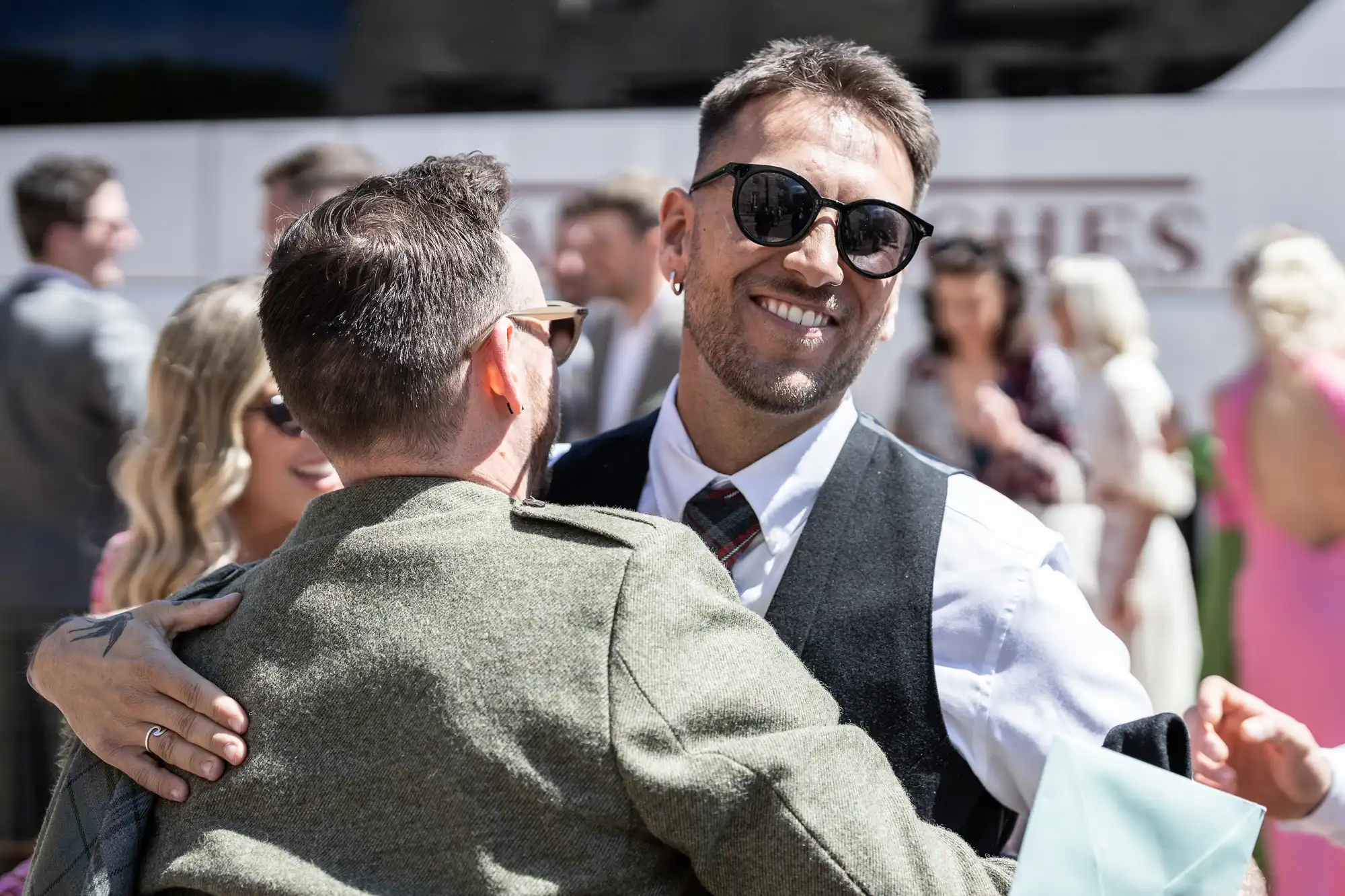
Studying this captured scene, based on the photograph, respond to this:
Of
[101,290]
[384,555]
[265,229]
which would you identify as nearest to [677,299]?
[265,229]

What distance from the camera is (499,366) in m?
1.33

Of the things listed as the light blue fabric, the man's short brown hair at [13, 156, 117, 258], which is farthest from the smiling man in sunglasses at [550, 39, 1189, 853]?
the man's short brown hair at [13, 156, 117, 258]

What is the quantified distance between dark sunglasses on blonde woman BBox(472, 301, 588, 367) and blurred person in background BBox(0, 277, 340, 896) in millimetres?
925

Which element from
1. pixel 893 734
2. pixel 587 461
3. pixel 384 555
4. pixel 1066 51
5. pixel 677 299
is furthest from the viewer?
pixel 677 299

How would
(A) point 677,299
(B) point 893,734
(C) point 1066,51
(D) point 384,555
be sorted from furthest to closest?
(A) point 677,299
(C) point 1066,51
(B) point 893,734
(D) point 384,555

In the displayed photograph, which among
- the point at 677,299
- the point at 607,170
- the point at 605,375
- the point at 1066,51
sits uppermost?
the point at 1066,51

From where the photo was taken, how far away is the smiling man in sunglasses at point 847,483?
1.55 metres

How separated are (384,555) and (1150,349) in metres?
Answer: 3.52

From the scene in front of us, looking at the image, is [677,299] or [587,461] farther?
[677,299]

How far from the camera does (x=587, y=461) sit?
190 cm

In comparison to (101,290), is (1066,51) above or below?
above

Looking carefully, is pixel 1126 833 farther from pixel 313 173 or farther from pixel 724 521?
pixel 313 173

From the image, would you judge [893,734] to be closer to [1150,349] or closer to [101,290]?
[1150,349]

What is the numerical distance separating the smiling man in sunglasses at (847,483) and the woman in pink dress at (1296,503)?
6.38 ft
